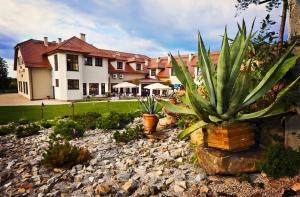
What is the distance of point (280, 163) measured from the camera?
2902 millimetres

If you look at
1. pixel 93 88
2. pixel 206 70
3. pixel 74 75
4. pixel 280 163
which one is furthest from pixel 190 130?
pixel 93 88

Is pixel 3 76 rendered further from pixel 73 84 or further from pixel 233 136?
pixel 233 136

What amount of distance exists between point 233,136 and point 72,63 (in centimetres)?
2250

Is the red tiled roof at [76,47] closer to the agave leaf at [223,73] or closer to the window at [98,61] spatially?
the window at [98,61]

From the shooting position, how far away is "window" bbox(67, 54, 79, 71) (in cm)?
2280

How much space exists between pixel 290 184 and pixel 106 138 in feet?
13.7

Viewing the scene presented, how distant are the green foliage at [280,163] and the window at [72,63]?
22576mm

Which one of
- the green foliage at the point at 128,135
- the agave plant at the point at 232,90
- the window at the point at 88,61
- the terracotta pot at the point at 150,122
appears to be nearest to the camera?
the agave plant at the point at 232,90

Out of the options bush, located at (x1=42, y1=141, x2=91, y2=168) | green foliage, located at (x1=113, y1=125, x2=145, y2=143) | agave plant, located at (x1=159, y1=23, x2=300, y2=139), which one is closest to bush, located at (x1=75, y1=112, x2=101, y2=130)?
green foliage, located at (x1=113, y1=125, x2=145, y2=143)

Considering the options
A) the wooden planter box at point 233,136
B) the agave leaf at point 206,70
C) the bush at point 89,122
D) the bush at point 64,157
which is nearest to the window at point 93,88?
the bush at point 89,122

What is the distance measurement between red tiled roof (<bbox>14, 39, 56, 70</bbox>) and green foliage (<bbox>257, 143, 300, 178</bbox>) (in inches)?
962

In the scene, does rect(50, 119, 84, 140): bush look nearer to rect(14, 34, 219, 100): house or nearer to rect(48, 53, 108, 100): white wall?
rect(14, 34, 219, 100): house

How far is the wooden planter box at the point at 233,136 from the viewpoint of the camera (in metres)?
3.11

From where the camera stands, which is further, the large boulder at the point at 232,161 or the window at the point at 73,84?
the window at the point at 73,84
